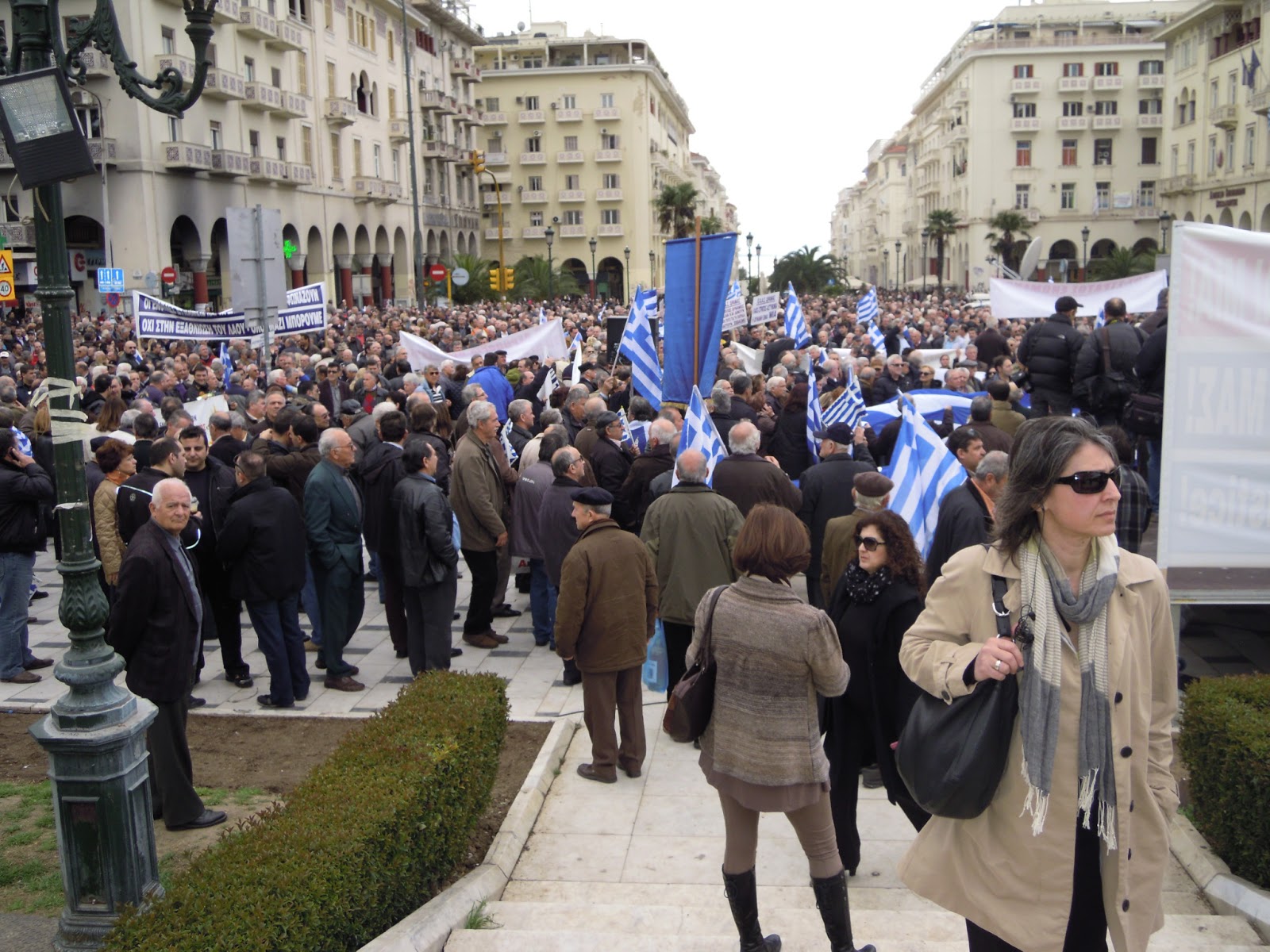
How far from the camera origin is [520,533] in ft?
28.6

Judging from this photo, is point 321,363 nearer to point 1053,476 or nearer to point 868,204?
point 1053,476

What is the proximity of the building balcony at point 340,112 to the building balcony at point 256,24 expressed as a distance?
5997 millimetres

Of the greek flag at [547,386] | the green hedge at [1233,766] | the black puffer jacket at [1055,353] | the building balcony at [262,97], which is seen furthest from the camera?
the building balcony at [262,97]

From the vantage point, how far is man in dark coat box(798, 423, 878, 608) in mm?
7613

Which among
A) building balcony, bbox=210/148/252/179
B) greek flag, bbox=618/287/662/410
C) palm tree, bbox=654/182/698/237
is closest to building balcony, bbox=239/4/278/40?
building balcony, bbox=210/148/252/179

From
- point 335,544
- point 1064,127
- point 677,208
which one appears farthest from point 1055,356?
point 677,208

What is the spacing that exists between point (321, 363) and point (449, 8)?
57.0 metres

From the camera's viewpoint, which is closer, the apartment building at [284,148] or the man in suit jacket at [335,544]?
the man in suit jacket at [335,544]

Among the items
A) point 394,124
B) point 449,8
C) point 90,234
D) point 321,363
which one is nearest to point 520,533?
point 321,363

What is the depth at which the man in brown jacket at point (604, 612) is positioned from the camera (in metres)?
5.91

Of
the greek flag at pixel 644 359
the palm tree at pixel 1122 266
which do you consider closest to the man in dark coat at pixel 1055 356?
the greek flag at pixel 644 359

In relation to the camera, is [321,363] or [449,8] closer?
[321,363]

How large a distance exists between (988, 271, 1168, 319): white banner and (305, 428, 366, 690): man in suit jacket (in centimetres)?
1194

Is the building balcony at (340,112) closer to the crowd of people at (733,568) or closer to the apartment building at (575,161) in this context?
the apartment building at (575,161)
